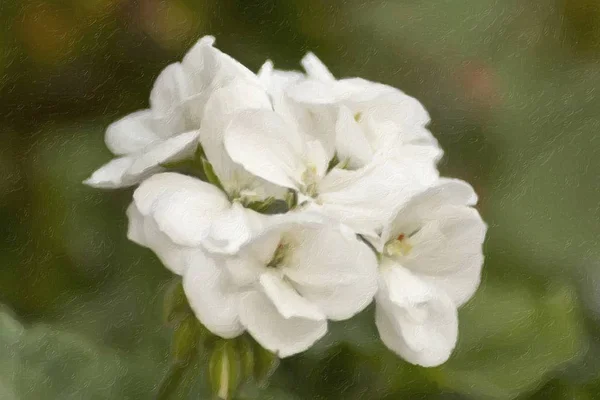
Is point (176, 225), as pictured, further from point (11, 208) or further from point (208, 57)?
point (11, 208)

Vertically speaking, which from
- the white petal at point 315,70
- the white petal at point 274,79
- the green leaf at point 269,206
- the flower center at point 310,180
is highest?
the white petal at point 315,70

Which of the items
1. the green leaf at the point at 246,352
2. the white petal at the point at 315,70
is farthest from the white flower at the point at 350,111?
the green leaf at the point at 246,352

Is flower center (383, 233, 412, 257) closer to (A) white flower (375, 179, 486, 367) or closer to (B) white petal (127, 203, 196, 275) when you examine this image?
(A) white flower (375, 179, 486, 367)

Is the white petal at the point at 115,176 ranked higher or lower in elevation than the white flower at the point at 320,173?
lower

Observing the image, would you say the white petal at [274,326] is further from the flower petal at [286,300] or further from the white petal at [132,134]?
the white petal at [132,134]

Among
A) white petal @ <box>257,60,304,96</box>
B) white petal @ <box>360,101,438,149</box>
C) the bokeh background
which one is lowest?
the bokeh background

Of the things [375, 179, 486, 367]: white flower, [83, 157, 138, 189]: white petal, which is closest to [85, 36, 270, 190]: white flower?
[83, 157, 138, 189]: white petal
